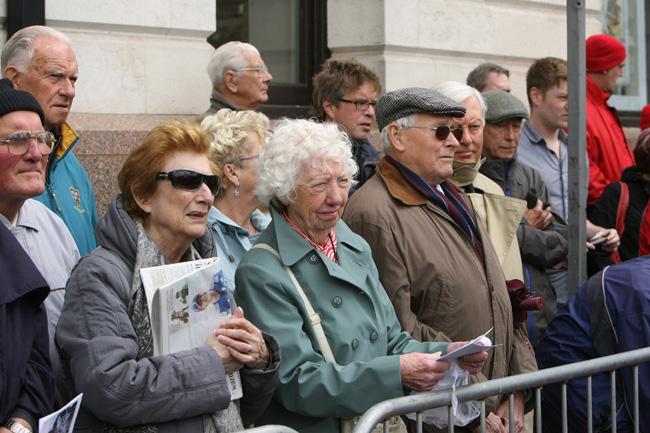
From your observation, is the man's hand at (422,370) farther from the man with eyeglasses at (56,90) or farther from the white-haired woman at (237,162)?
the man with eyeglasses at (56,90)

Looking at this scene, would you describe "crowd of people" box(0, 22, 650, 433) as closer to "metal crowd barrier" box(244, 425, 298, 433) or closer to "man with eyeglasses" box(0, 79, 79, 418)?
"man with eyeglasses" box(0, 79, 79, 418)

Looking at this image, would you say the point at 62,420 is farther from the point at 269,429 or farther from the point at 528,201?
the point at 528,201

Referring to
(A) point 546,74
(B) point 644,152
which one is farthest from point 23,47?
(A) point 546,74

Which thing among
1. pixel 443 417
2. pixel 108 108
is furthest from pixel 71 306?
pixel 108 108

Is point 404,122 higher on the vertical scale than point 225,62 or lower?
lower

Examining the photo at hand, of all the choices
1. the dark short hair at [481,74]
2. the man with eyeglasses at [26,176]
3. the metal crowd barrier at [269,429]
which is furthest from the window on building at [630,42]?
the metal crowd barrier at [269,429]

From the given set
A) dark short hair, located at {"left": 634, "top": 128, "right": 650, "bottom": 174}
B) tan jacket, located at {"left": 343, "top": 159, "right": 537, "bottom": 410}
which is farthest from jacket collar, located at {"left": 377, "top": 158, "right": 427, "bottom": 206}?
dark short hair, located at {"left": 634, "top": 128, "right": 650, "bottom": 174}

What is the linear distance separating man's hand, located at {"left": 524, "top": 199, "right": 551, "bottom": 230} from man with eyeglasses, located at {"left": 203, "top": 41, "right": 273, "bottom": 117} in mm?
1561

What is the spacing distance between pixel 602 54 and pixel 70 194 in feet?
14.2

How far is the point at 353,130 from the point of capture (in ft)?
20.8

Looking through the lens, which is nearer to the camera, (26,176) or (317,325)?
(26,176)

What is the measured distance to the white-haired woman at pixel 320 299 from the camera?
12.4 feet

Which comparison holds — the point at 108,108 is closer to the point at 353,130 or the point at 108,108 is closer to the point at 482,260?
the point at 353,130

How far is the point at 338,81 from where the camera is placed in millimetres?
6352
